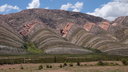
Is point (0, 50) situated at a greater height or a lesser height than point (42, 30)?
lesser

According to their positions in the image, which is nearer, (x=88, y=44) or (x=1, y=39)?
(x=1, y=39)

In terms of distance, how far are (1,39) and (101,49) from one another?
60.2 metres

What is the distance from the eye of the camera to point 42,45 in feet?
543

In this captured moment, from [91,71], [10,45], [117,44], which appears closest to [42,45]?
[10,45]

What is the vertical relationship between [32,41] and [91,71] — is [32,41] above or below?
above

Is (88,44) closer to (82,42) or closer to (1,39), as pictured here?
(82,42)

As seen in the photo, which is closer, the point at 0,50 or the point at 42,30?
the point at 0,50

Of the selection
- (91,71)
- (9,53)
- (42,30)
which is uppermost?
(42,30)

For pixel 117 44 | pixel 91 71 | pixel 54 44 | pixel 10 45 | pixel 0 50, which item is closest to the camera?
pixel 91 71

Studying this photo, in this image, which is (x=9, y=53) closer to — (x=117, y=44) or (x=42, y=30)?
(x=42, y=30)

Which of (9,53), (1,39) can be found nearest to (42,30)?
(1,39)

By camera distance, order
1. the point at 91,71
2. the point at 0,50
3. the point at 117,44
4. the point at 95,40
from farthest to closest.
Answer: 1. the point at 95,40
2. the point at 117,44
3. the point at 0,50
4. the point at 91,71

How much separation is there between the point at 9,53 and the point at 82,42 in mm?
65436

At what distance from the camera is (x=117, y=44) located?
176 m
